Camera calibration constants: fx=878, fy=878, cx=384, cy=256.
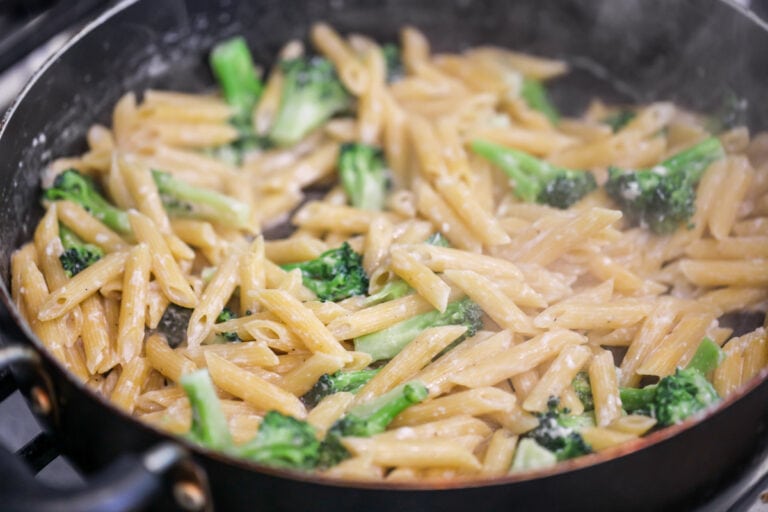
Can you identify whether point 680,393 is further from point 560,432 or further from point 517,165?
point 517,165

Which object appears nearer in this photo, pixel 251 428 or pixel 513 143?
pixel 251 428

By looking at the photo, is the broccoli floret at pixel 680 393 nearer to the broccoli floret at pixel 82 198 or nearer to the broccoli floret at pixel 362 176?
the broccoli floret at pixel 362 176

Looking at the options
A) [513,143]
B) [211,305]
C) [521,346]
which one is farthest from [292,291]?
[513,143]

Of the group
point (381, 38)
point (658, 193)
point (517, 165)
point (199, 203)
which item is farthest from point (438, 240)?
point (381, 38)

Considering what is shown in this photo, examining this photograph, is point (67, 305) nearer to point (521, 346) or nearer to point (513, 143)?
point (521, 346)

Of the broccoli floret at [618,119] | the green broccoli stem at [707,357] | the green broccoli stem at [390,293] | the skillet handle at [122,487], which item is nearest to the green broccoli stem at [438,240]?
the green broccoli stem at [390,293]

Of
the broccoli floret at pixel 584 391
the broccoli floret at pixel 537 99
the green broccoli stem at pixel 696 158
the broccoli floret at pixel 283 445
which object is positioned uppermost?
the broccoli floret at pixel 537 99
